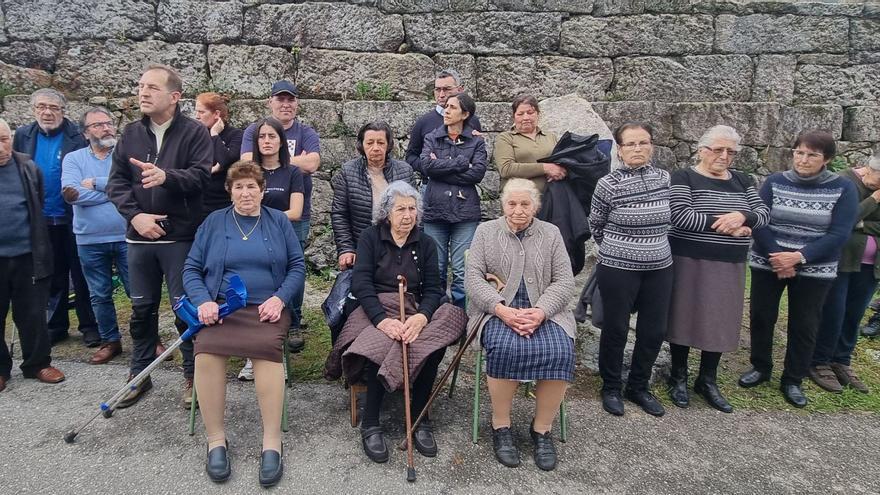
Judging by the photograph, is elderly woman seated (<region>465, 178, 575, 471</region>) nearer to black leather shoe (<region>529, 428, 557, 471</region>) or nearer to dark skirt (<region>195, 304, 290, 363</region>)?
black leather shoe (<region>529, 428, 557, 471</region>)

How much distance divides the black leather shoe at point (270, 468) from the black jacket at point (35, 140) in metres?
2.85

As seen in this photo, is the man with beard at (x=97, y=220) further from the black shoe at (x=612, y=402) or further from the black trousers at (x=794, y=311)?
the black trousers at (x=794, y=311)

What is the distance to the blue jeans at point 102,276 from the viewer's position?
382 cm

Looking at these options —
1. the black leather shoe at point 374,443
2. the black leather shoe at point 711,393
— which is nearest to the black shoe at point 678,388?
the black leather shoe at point 711,393

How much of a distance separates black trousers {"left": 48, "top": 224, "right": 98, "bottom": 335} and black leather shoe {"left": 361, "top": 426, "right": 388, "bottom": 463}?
9.28ft

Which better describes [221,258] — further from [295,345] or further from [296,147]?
[296,147]

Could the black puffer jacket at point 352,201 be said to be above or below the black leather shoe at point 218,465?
above

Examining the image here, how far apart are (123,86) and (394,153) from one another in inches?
121

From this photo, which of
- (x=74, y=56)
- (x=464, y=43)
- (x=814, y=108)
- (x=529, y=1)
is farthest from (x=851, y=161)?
(x=74, y=56)

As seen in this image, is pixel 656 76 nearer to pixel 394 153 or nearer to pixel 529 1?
pixel 529 1

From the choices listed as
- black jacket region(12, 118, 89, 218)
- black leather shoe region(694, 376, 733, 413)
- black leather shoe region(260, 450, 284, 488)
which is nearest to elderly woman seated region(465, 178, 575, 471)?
black leather shoe region(260, 450, 284, 488)

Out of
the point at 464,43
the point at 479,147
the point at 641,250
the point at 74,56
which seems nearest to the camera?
the point at 641,250

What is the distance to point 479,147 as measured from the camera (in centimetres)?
399

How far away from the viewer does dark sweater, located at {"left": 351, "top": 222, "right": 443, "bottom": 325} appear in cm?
318
